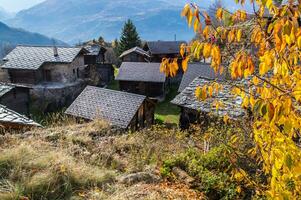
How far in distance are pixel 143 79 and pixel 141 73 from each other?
0.95m

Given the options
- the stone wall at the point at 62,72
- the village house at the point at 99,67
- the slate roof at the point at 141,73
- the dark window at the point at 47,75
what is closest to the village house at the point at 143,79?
the slate roof at the point at 141,73

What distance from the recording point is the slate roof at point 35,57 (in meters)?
29.9

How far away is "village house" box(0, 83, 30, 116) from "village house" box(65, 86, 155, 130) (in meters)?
6.25

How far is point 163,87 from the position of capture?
107 feet

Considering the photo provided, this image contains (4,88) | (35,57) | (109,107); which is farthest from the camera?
(35,57)

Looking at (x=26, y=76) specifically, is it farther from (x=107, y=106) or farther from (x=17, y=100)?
(x=107, y=106)

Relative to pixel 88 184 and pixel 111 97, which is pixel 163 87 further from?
pixel 88 184

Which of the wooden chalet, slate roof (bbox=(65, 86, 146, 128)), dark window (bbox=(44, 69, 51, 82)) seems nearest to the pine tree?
the wooden chalet

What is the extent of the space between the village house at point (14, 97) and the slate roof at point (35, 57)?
236 inches

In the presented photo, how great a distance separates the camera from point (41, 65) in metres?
29.8

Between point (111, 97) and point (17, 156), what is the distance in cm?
1257

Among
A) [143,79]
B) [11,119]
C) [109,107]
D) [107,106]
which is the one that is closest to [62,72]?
[143,79]

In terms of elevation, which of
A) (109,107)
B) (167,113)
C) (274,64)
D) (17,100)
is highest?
(274,64)

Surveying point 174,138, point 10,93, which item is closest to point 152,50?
point 10,93
